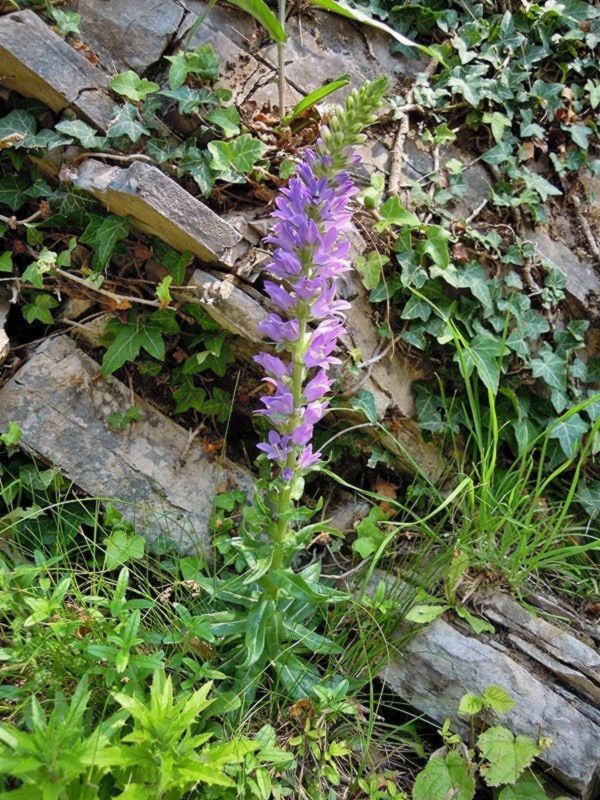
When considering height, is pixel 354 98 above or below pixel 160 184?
above

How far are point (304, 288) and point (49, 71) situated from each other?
5.21 ft

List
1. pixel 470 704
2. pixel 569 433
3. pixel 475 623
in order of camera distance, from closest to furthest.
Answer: pixel 470 704 → pixel 475 623 → pixel 569 433

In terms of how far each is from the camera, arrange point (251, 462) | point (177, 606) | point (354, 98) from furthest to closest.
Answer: point (251, 462) → point (177, 606) → point (354, 98)

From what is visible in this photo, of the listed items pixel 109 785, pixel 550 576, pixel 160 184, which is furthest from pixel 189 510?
pixel 550 576

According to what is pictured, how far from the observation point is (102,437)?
2.87 m

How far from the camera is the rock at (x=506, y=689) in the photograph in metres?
2.29

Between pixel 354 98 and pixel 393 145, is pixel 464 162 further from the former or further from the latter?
pixel 354 98

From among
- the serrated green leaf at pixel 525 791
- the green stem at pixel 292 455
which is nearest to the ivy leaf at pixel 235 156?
the green stem at pixel 292 455

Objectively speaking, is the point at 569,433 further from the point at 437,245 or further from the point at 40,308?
the point at 40,308

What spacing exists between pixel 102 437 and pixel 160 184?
1.09 meters

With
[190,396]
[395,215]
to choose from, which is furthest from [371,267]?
[190,396]

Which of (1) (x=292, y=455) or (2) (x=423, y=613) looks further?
(2) (x=423, y=613)

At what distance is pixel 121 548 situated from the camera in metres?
2.57

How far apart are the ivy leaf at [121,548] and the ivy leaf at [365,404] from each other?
41.0 inches
